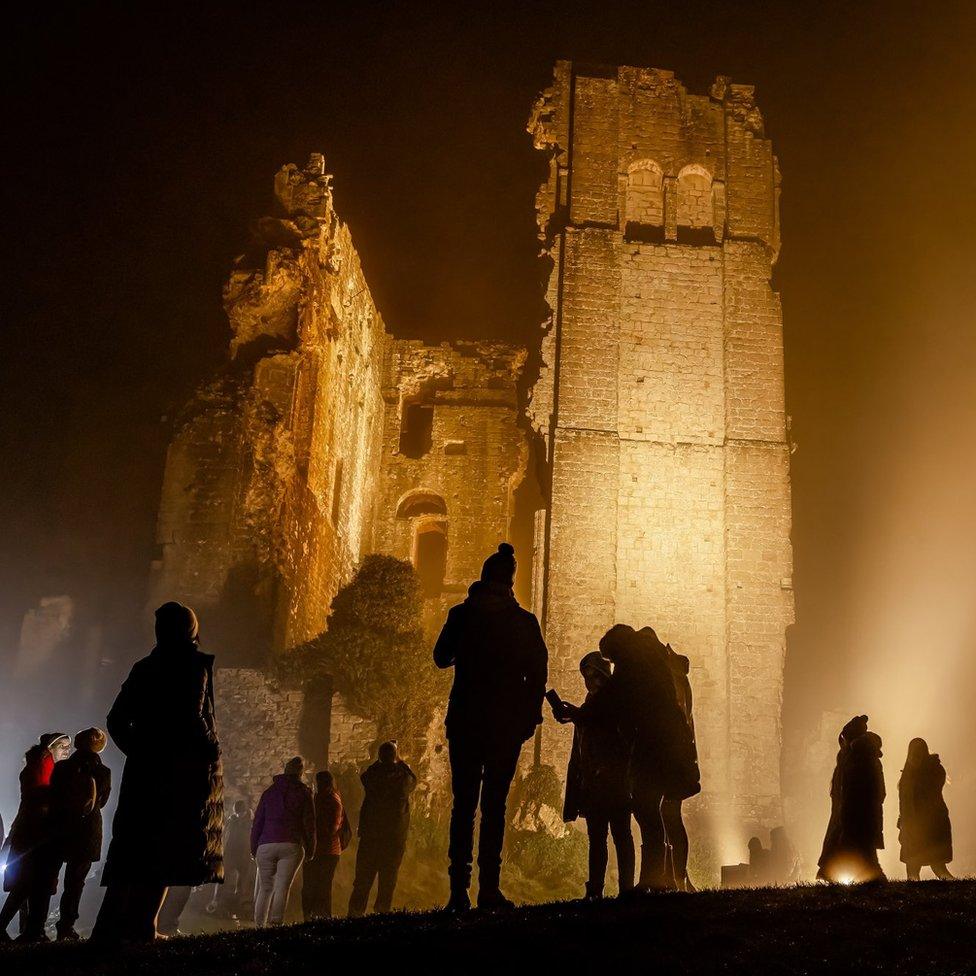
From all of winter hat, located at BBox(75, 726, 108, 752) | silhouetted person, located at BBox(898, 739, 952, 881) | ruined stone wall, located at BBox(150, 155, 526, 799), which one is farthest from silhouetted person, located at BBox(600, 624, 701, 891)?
ruined stone wall, located at BBox(150, 155, 526, 799)

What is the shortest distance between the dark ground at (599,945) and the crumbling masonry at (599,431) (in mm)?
12029

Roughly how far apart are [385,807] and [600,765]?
3053 mm

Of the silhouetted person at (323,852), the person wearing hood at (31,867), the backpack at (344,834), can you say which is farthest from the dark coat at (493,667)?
the backpack at (344,834)

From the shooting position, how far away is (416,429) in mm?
28781

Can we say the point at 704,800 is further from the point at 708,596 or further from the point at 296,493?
the point at 296,493

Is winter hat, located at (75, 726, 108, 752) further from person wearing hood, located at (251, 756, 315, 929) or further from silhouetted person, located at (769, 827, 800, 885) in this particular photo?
silhouetted person, located at (769, 827, 800, 885)

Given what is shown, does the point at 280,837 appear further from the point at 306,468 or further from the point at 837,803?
the point at 306,468

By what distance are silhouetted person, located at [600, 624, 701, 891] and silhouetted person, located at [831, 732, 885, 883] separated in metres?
1.81

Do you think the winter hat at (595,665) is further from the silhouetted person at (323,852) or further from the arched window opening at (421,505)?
the arched window opening at (421,505)

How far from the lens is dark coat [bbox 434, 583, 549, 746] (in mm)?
5797

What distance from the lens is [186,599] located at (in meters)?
17.6

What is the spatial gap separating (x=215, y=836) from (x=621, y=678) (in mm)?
2670

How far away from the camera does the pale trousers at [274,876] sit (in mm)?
9148

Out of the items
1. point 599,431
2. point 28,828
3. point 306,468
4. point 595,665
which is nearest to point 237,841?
point 306,468
